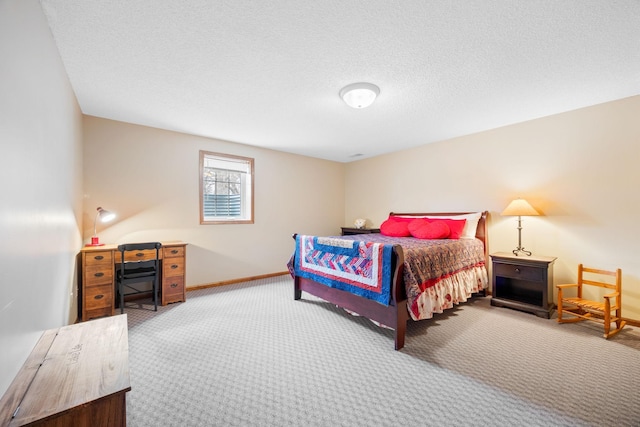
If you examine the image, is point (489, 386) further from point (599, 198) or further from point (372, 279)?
point (599, 198)

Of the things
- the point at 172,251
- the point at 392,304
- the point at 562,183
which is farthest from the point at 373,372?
the point at 562,183

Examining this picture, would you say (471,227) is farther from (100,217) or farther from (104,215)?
(100,217)

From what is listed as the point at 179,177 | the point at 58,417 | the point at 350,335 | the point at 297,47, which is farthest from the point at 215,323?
the point at 297,47

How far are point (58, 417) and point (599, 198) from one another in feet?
15.2

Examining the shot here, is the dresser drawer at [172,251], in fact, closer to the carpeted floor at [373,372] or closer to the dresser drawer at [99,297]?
the dresser drawer at [99,297]

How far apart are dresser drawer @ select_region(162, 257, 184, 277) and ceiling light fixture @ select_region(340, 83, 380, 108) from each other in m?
2.88

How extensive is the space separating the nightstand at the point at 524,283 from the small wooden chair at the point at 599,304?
0.60 ft

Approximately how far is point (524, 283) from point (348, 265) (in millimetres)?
2541

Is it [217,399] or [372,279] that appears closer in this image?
[217,399]

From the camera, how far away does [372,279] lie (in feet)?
7.92

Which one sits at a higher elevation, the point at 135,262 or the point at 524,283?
the point at 135,262

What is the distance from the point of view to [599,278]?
2.90 metres

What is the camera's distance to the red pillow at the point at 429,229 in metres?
3.61

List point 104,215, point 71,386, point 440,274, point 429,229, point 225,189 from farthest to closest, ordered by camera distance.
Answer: point 225,189, point 429,229, point 104,215, point 440,274, point 71,386
